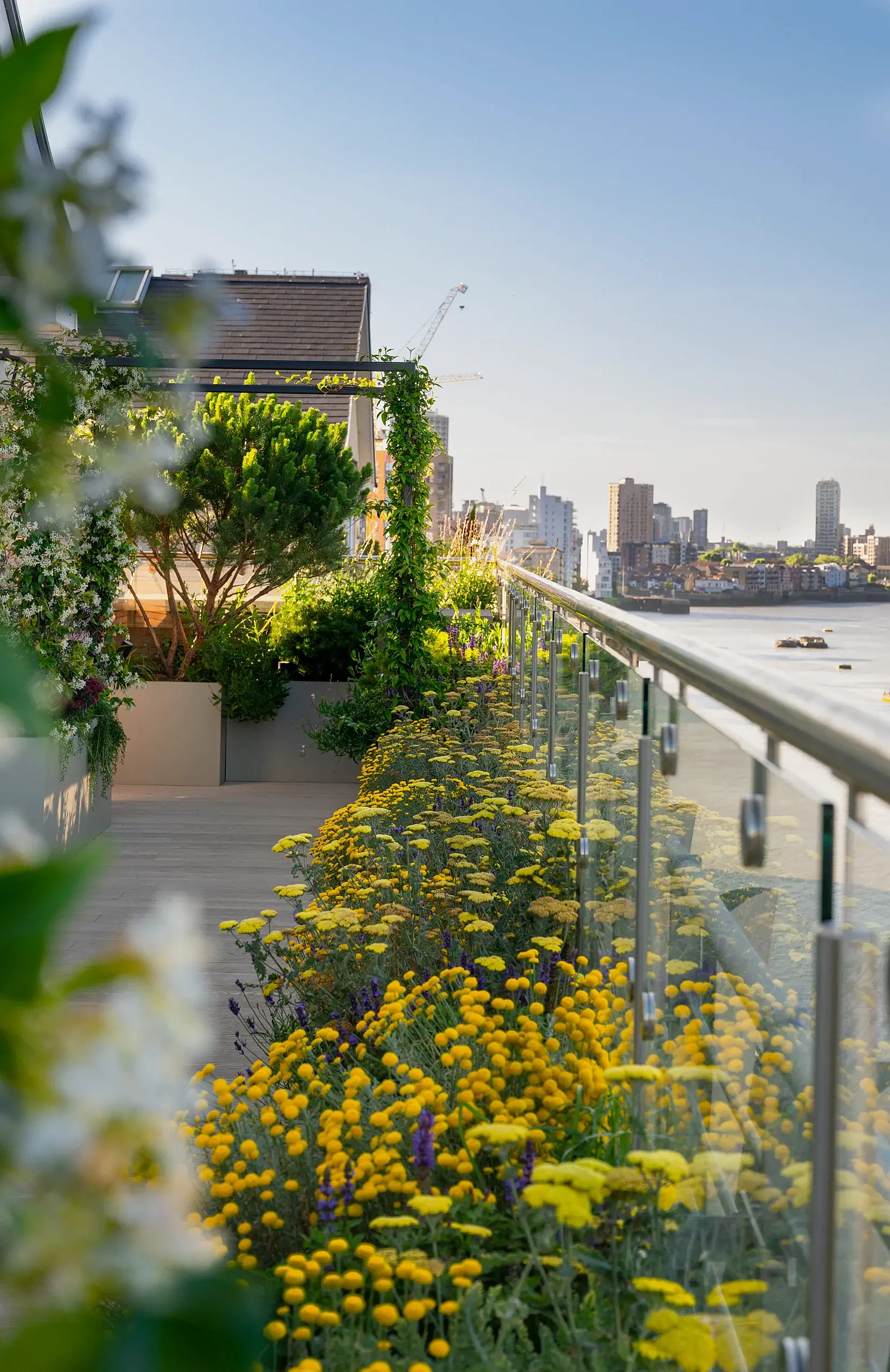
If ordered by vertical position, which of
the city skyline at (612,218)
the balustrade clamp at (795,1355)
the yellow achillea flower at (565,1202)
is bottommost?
the balustrade clamp at (795,1355)

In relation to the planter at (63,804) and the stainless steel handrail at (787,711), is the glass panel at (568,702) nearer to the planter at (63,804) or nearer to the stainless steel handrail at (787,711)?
the stainless steel handrail at (787,711)

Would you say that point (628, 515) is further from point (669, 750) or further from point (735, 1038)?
point (735, 1038)

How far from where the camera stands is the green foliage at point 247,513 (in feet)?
30.7

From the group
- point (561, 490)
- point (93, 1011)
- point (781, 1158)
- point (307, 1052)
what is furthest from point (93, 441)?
point (561, 490)

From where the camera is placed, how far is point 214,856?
6.73 metres

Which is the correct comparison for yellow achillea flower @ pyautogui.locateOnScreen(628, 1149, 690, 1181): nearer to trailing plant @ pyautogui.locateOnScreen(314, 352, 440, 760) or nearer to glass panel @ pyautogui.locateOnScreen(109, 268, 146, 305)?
glass panel @ pyautogui.locateOnScreen(109, 268, 146, 305)

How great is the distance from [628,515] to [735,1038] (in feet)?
140

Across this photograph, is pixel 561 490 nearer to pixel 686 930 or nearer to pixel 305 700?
pixel 305 700

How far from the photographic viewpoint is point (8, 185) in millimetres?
232

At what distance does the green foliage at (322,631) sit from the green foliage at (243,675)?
17cm

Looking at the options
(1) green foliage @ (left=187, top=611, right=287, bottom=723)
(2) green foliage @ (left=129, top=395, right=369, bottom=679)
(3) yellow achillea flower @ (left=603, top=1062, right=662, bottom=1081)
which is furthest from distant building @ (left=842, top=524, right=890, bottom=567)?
(3) yellow achillea flower @ (left=603, top=1062, right=662, bottom=1081)

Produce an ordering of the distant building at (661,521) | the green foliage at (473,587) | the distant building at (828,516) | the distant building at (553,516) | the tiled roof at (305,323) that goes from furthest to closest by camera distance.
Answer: the distant building at (553,516) < the distant building at (661,521) < the distant building at (828,516) < the tiled roof at (305,323) < the green foliage at (473,587)

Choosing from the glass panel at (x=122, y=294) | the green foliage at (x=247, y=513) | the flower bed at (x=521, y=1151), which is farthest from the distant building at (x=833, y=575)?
the glass panel at (x=122, y=294)

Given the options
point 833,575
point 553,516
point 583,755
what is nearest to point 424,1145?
point 583,755
